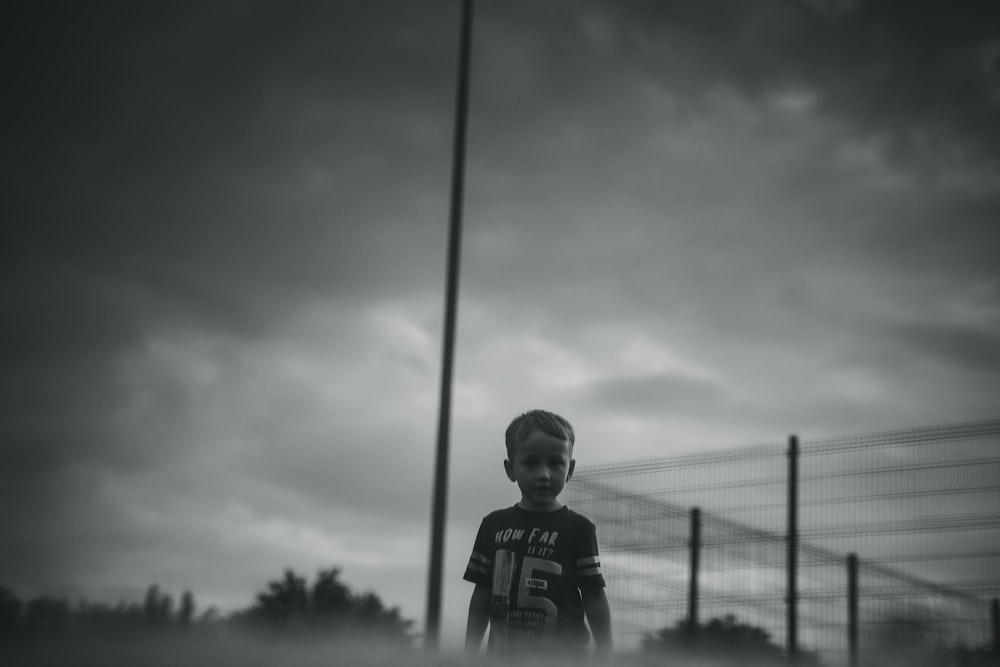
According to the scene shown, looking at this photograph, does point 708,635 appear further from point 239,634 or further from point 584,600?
point 239,634

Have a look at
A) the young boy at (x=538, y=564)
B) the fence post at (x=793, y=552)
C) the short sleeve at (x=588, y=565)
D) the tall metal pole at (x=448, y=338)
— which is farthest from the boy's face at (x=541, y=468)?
the fence post at (x=793, y=552)

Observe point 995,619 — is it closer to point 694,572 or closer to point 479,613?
point 694,572

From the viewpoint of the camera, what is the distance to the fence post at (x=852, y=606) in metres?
7.80

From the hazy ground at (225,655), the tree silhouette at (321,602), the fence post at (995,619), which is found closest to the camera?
the hazy ground at (225,655)

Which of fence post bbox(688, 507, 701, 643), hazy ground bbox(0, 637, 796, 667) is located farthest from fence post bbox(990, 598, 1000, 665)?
hazy ground bbox(0, 637, 796, 667)

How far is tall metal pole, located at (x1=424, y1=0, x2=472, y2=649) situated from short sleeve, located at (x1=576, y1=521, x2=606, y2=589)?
4706mm

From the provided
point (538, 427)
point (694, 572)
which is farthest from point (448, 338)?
point (538, 427)

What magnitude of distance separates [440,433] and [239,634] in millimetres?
7577

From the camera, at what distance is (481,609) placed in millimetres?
3244

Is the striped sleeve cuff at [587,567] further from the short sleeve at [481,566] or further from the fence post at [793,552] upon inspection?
the fence post at [793,552]

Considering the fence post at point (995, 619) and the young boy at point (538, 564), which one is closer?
the young boy at point (538, 564)

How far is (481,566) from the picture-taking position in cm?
327

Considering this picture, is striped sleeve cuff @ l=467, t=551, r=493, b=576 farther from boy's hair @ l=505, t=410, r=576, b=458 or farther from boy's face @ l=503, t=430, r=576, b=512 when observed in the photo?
boy's hair @ l=505, t=410, r=576, b=458

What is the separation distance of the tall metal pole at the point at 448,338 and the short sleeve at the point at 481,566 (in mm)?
4528
